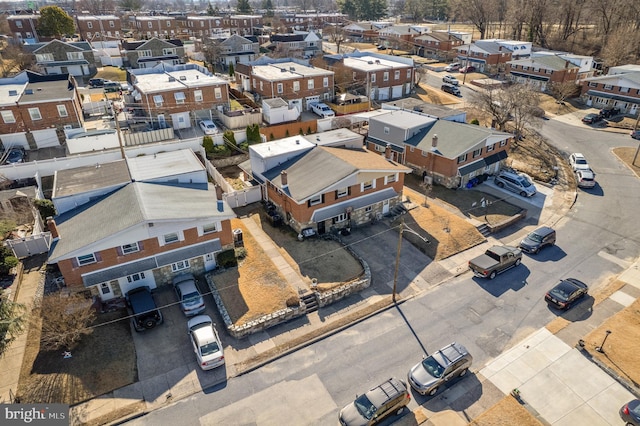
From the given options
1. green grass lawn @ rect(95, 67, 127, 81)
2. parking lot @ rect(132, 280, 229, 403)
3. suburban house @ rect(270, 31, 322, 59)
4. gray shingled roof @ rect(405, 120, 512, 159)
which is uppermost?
suburban house @ rect(270, 31, 322, 59)

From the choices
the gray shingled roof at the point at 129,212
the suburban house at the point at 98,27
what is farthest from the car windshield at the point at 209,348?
the suburban house at the point at 98,27

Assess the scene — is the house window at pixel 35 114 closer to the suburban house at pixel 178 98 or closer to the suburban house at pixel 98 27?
the suburban house at pixel 178 98

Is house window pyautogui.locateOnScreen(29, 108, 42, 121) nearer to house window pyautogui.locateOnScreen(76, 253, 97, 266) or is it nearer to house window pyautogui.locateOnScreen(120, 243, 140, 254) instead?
house window pyautogui.locateOnScreen(76, 253, 97, 266)

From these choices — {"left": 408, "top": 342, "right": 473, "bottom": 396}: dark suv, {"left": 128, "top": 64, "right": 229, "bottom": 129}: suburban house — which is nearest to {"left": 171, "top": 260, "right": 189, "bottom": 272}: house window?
{"left": 408, "top": 342, "right": 473, "bottom": 396}: dark suv

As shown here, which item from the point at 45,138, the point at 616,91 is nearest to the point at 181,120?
the point at 45,138

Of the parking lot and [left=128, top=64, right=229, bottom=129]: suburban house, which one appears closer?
the parking lot
